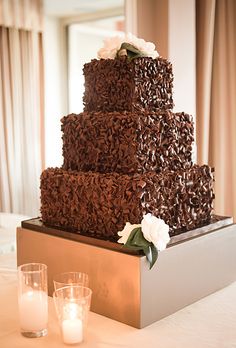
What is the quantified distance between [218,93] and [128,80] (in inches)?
84.3

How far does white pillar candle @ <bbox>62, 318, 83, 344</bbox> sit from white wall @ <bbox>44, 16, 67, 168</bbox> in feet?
11.0

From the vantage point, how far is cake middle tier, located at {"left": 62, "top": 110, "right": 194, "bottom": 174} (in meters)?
1.48

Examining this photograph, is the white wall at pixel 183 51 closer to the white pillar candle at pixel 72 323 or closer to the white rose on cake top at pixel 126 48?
the white rose on cake top at pixel 126 48

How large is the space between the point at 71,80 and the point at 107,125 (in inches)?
134

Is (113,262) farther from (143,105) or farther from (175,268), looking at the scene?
(143,105)

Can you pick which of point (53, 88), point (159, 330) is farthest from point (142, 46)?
point (53, 88)

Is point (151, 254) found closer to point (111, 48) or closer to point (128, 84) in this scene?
point (128, 84)

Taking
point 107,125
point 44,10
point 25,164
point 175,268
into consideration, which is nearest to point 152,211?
point 175,268

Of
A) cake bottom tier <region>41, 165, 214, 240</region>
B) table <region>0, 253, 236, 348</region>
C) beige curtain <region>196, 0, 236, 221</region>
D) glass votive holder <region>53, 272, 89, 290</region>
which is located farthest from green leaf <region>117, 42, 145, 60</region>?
beige curtain <region>196, 0, 236, 221</region>

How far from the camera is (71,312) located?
119 centimetres

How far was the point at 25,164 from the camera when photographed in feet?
14.1

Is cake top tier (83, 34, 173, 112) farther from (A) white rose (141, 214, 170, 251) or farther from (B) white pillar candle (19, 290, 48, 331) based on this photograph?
(B) white pillar candle (19, 290, 48, 331)

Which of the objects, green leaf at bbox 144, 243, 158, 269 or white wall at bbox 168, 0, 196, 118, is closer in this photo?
green leaf at bbox 144, 243, 158, 269

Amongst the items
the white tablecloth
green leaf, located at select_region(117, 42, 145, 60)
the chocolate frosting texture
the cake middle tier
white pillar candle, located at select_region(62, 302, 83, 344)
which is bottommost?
the white tablecloth
